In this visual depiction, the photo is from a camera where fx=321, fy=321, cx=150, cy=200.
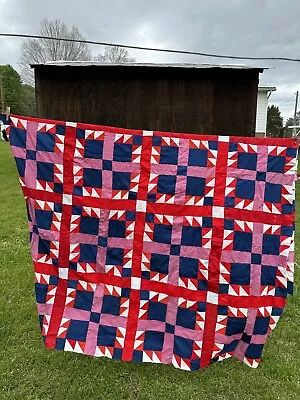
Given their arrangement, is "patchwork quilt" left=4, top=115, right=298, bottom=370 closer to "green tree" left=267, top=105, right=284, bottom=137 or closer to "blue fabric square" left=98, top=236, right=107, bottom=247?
"blue fabric square" left=98, top=236, right=107, bottom=247

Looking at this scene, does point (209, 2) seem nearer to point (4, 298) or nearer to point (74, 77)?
point (74, 77)

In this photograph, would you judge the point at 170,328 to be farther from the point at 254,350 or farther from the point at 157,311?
the point at 254,350

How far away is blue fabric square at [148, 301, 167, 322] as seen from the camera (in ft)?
5.66

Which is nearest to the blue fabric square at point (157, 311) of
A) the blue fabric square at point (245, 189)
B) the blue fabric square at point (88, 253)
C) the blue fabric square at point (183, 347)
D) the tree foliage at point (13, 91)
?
the blue fabric square at point (183, 347)

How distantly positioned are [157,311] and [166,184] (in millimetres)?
694

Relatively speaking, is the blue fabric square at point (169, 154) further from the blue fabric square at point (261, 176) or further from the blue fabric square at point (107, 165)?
the blue fabric square at point (261, 176)

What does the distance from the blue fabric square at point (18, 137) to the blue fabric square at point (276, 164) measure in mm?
1216

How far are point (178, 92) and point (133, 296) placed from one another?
1699 mm

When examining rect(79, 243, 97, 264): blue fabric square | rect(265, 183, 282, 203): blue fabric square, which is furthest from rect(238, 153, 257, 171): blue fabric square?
rect(79, 243, 97, 264): blue fabric square

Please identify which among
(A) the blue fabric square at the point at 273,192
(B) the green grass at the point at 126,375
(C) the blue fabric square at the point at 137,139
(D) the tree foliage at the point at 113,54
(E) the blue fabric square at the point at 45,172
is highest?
(D) the tree foliage at the point at 113,54

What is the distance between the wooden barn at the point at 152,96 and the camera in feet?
8.48

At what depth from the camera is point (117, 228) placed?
1.67 m

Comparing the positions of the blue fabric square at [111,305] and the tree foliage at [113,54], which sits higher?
the tree foliage at [113,54]

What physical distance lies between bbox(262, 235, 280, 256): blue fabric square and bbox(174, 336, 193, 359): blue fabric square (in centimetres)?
63
